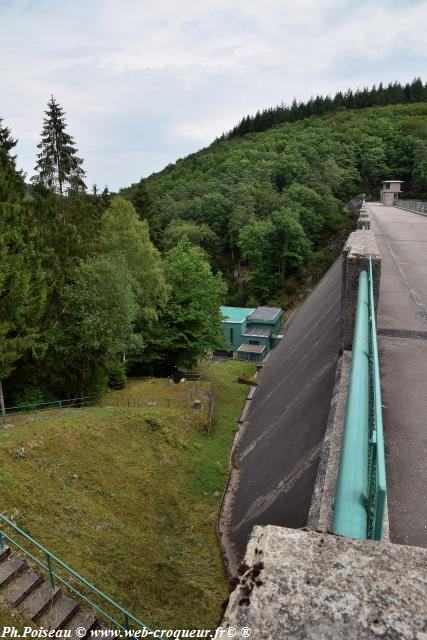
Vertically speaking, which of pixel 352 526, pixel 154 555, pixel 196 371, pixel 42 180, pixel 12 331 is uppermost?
pixel 42 180

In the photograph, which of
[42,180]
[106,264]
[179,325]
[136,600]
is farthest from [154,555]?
[42,180]

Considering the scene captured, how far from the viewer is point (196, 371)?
2898 centimetres

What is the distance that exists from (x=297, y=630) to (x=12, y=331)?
58.8 ft

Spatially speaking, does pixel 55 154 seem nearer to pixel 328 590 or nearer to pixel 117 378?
pixel 117 378

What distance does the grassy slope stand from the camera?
30.7ft

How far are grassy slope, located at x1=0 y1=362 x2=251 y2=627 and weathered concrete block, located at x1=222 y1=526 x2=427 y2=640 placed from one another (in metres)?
8.40

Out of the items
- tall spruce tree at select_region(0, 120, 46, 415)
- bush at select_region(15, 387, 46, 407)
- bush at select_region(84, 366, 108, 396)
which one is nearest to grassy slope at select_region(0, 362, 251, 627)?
tall spruce tree at select_region(0, 120, 46, 415)

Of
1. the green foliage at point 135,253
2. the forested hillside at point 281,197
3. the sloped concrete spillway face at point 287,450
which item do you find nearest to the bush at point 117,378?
the green foliage at point 135,253

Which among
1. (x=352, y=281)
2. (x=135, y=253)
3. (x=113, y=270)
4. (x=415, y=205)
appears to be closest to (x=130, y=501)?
(x=352, y=281)

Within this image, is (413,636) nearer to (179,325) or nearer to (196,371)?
(179,325)

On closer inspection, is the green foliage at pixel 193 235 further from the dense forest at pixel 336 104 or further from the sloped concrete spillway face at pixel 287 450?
the dense forest at pixel 336 104

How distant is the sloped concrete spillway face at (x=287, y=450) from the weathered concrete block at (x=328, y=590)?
15.5 feet

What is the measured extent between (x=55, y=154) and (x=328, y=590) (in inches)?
1019

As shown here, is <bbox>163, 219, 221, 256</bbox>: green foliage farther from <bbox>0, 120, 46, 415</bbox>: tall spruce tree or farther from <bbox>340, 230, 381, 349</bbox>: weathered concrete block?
<bbox>340, 230, 381, 349</bbox>: weathered concrete block
